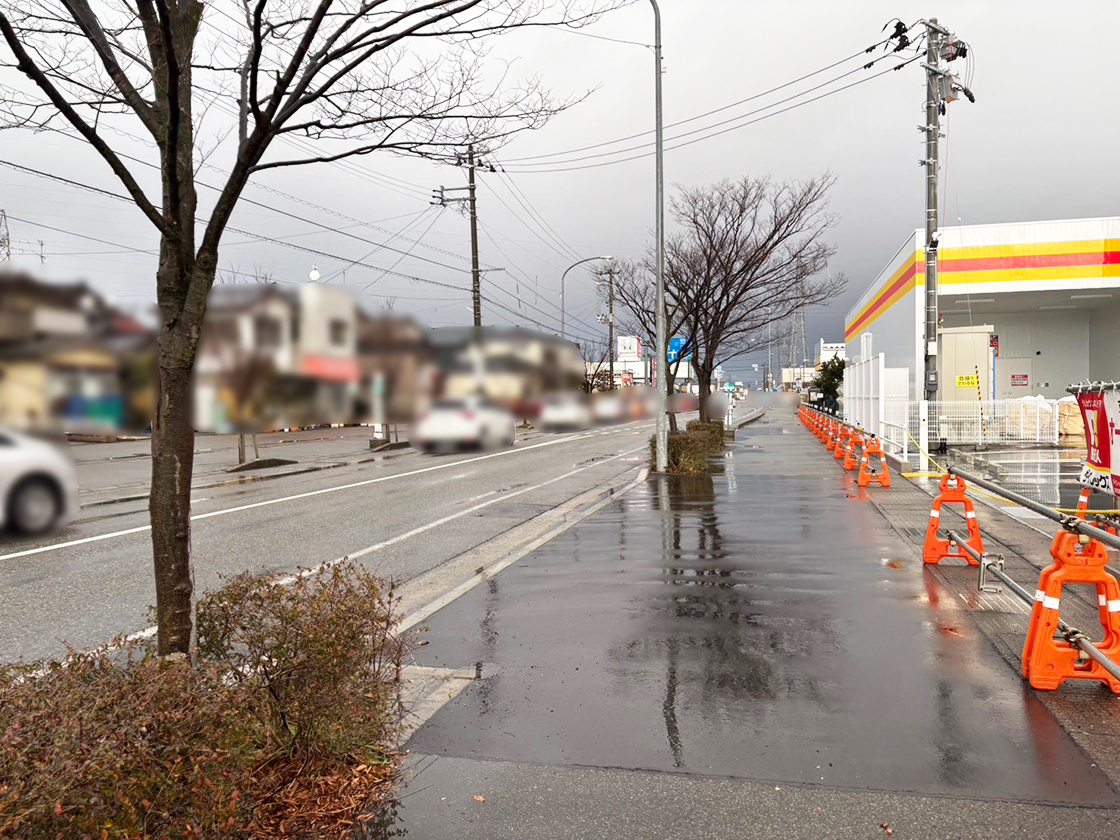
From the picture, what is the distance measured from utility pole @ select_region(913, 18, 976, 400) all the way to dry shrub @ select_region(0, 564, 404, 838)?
48.7ft

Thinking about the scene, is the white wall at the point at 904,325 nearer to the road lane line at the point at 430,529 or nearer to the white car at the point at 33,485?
the road lane line at the point at 430,529

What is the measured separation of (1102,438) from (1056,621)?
17.9ft

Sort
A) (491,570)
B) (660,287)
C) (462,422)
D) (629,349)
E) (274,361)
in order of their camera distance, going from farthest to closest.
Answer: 1. (629,349)
2. (660,287)
3. (491,570)
4. (462,422)
5. (274,361)

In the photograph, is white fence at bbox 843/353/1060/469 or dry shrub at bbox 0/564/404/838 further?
white fence at bbox 843/353/1060/469

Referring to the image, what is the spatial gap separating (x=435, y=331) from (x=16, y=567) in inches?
289

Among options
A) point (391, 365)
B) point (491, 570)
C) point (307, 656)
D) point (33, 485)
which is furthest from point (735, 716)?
point (33, 485)

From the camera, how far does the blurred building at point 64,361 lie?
2604mm

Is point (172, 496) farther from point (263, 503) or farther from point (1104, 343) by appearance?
point (1104, 343)

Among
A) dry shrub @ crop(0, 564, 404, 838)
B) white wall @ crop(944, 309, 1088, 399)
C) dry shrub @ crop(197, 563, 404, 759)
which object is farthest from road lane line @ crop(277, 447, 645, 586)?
white wall @ crop(944, 309, 1088, 399)

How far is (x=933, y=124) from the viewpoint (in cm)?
1605

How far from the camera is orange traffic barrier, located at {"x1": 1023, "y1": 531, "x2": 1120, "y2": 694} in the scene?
455 cm

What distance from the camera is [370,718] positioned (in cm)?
356

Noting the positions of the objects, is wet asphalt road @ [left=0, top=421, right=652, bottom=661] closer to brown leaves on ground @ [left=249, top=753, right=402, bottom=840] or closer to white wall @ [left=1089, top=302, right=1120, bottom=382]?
brown leaves on ground @ [left=249, top=753, right=402, bottom=840]

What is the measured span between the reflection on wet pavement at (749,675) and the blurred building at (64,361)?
2.20m
